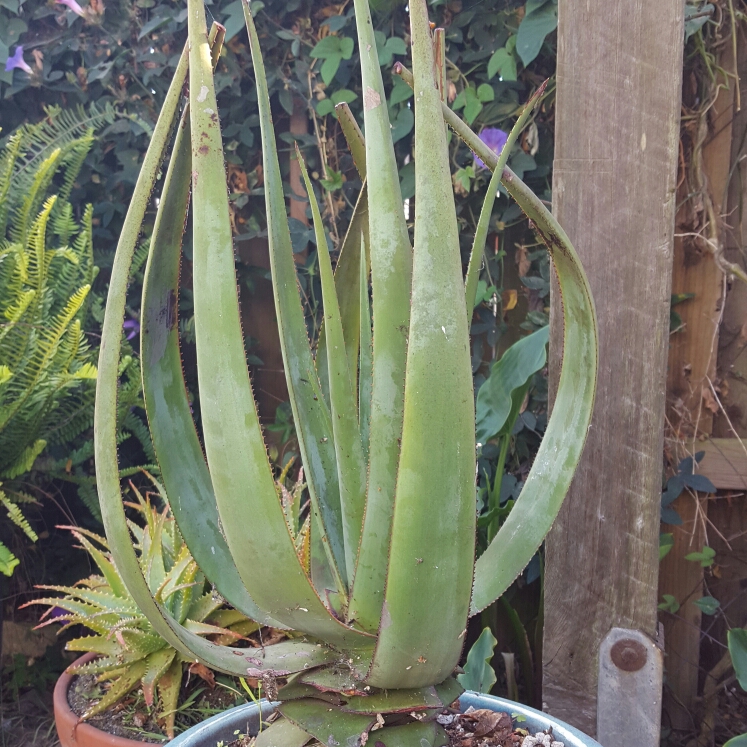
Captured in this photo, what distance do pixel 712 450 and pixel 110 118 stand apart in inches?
68.9

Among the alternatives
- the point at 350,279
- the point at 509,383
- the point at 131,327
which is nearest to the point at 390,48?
the point at 509,383

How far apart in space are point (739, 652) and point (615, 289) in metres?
0.60

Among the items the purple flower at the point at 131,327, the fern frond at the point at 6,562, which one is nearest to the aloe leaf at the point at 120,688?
the fern frond at the point at 6,562

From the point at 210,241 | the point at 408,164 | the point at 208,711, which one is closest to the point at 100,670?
the point at 208,711

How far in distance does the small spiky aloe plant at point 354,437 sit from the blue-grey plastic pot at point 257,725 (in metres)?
0.13

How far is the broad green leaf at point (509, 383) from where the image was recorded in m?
1.19

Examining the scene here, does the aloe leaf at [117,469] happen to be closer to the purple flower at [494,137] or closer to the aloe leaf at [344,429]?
the aloe leaf at [344,429]

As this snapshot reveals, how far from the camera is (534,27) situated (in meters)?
1.36

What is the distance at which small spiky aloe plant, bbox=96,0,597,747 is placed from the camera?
14.6 inches

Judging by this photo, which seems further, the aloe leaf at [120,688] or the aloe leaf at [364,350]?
Answer: the aloe leaf at [120,688]

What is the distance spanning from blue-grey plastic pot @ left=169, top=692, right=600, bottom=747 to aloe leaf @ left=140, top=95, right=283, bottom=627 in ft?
0.58

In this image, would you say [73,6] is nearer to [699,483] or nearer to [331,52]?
[331,52]

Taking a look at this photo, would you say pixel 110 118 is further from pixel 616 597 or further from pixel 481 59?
pixel 616 597

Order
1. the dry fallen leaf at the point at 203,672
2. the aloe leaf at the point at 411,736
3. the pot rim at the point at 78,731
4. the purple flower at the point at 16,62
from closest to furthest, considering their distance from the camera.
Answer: the aloe leaf at the point at 411,736, the pot rim at the point at 78,731, the dry fallen leaf at the point at 203,672, the purple flower at the point at 16,62
